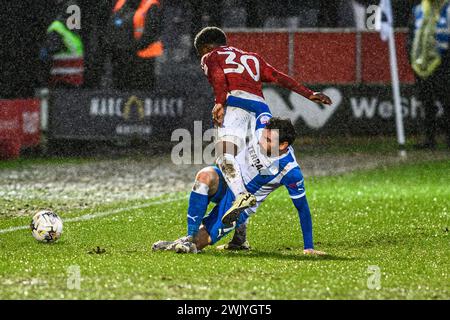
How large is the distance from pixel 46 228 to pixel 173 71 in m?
14.3

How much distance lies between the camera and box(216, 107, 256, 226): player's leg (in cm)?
990

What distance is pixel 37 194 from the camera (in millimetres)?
16234

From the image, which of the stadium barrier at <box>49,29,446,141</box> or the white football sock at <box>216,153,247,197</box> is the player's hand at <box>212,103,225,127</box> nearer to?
the white football sock at <box>216,153,247,197</box>

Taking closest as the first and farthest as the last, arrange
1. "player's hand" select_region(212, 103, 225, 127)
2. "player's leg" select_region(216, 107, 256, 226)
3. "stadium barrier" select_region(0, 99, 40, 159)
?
"player's leg" select_region(216, 107, 256, 226)
"player's hand" select_region(212, 103, 225, 127)
"stadium barrier" select_region(0, 99, 40, 159)

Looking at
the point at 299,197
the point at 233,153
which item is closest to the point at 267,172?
the point at 299,197

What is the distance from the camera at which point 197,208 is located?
1037 cm

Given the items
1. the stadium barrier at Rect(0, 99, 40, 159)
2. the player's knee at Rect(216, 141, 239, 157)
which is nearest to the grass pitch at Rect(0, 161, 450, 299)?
the player's knee at Rect(216, 141, 239, 157)

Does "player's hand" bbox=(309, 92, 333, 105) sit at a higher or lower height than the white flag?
lower

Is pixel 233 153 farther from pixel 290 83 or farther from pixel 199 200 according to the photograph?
pixel 199 200

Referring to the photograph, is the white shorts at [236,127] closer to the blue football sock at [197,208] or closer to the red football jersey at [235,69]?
the red football jersey at [235,69]

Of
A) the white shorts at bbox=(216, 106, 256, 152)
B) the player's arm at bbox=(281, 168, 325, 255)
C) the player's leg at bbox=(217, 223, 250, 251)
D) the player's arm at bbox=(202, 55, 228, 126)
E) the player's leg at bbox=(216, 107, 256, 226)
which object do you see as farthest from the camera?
the white shorts at bbox=(216, 106, 256, 152)

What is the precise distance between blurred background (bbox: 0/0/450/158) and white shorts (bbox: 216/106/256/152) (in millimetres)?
10564

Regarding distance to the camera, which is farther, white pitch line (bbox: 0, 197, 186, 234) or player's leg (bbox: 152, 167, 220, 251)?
white pitch line (bbox: 0, 197, 186, 234)
